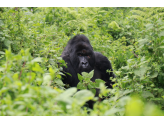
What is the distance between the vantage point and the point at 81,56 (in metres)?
3.74

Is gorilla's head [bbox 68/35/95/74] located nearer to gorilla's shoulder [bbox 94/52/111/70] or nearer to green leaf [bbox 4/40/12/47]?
gorilla's shoulder [bbox 94/52/111/70]

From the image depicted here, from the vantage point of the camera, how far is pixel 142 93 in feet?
8.42

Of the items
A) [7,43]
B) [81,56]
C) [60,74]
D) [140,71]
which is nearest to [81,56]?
[81,56]

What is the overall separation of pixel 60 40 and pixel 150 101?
2.55 meters

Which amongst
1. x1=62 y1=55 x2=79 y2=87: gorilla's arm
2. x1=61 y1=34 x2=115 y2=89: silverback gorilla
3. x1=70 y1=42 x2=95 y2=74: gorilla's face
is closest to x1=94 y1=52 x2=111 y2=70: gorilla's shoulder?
x1=61 y1=34 x2=115 y2=89: silverback gorilla

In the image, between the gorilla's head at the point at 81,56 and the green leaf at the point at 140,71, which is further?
the gorilla's head at the point at 81,56

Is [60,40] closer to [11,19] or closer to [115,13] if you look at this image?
[11,19]

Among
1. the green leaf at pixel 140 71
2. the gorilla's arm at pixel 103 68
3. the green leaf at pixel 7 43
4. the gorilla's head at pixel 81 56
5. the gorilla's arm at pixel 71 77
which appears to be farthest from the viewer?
the gorilla's arm at pixel 103 68

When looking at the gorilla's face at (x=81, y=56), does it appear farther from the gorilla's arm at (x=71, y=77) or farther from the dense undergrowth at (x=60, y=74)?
the dense undergrowth at (x=60, y=74)

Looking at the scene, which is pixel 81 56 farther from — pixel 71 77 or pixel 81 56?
pixel 71 77

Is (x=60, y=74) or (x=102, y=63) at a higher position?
(x=102, y=63)

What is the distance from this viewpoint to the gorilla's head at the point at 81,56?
12.0 ft

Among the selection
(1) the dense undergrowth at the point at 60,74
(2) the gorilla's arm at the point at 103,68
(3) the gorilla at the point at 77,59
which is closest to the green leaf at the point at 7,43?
(1) the dense undergrowth at the point at 60,74

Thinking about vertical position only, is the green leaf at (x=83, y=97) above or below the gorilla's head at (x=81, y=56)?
below
